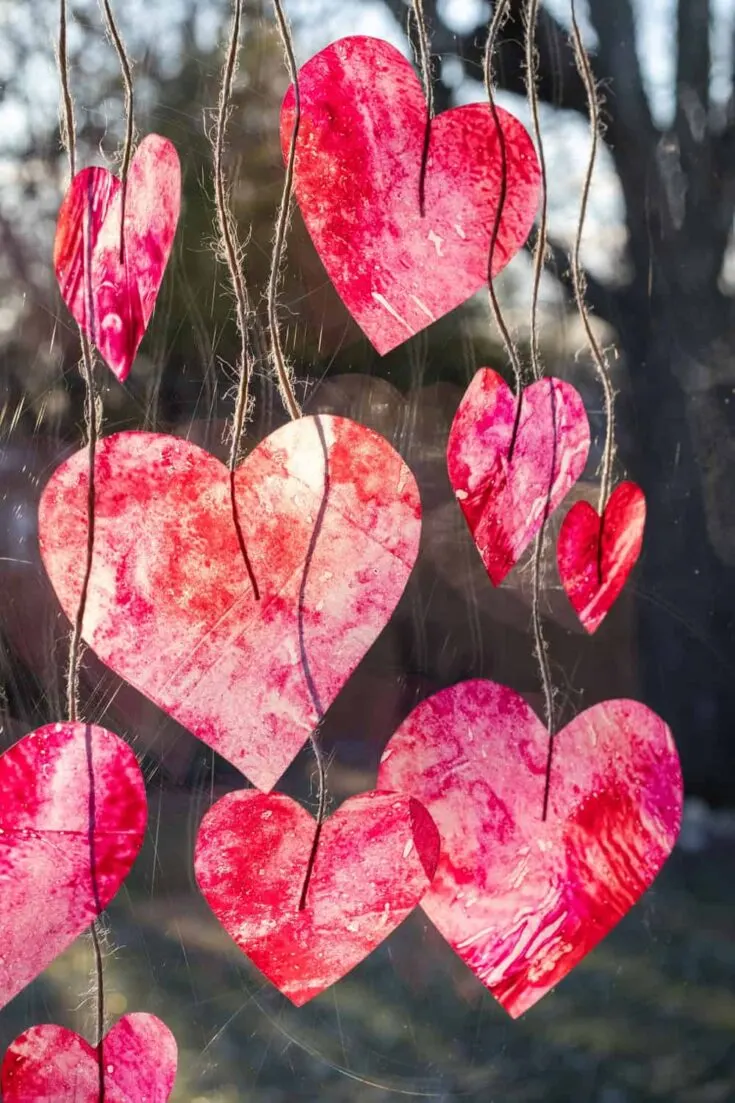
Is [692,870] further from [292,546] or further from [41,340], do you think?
[41,340]

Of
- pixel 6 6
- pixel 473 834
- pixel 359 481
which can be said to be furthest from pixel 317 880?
pixel 6 6

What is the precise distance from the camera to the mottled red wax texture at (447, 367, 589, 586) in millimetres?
587

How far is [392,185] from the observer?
1.83 ft

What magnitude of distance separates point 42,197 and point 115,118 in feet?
0.19

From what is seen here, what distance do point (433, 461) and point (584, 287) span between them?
15cm

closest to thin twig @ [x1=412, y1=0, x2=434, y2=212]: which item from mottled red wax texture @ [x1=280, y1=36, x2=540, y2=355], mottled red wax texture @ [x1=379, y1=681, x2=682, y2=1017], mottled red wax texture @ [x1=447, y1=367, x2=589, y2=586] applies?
mottled red wax texture @ [x1=280, y1=36, x2=540, y2=355]

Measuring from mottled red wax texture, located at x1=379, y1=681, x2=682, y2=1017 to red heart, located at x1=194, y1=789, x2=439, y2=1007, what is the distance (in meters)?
0.03

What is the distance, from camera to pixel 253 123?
548 millimetres

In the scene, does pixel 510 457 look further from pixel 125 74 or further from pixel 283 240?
pixel 125 74

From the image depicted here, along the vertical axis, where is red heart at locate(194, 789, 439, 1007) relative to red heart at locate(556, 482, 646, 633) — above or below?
below

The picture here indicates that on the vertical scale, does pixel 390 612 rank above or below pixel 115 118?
below

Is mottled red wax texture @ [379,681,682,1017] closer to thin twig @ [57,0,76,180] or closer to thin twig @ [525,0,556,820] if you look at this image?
thin twig @ [525,0,556,820]

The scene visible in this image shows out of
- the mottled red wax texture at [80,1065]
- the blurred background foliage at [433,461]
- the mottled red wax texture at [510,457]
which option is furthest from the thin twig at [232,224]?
the mottled red wax texture at [80,1065]

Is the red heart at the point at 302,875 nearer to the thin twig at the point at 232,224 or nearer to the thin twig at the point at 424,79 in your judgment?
the thin twig at the point at 232,224
